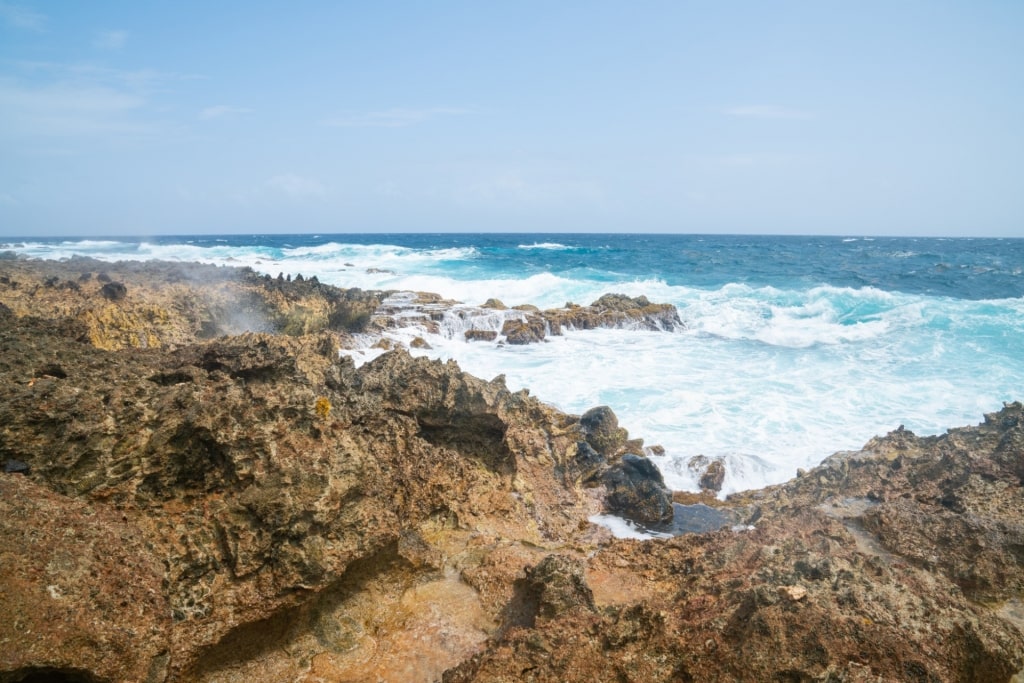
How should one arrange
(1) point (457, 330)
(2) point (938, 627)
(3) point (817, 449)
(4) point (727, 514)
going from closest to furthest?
1. (2) point (938, 627)
2. (4) point (727, 514)
3. (3) point (817, 449)
4. (1) point (457, 330)

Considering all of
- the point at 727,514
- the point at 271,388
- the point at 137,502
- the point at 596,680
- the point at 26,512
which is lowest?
the point at 727,514

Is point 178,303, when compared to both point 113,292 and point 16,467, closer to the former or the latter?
point 113,292

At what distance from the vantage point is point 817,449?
9.43 meters

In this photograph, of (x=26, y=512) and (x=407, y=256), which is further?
(x=407, y=256)

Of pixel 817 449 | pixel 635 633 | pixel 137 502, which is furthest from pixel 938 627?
pixel 817 449

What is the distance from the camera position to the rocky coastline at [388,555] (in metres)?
2.31

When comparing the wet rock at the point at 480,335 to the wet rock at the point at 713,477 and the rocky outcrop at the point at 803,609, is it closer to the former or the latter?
the wet rock at the point at 713,477

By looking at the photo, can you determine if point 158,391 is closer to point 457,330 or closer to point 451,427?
point 451,427

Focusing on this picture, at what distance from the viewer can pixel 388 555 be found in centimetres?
344

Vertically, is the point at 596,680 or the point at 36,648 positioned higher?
the point at 36,648

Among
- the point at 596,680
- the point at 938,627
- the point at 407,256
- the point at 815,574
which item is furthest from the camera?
the point at 407,256

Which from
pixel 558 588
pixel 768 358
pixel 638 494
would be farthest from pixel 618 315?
pixel 558 588

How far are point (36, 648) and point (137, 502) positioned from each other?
3.14 ft

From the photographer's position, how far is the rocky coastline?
2314 millimetres
